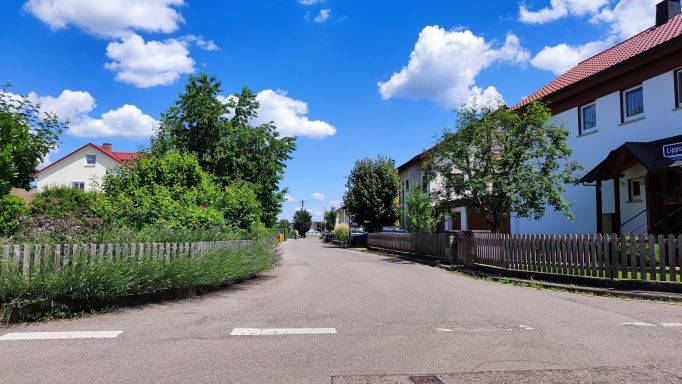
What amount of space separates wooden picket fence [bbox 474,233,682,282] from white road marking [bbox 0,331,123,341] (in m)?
10.9

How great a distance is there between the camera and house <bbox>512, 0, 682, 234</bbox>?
53.7 ft

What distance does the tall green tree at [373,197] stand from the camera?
141 ft

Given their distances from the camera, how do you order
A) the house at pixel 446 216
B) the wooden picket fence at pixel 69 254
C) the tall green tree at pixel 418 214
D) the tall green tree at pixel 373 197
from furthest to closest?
the tall green tree at pixel 373 197 → the tall green tree at pixel 418 214 → the house at pixel 446 216 → the wooden picket fence at pixel 69 254

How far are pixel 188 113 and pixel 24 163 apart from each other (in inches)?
411

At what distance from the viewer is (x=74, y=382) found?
4.79 metres

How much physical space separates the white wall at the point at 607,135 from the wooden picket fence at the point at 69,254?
52.3 ft

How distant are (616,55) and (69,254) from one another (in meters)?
21.6

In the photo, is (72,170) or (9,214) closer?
(9,214)

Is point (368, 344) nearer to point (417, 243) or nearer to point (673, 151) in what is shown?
point (673, 151)

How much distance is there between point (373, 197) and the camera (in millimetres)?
42781

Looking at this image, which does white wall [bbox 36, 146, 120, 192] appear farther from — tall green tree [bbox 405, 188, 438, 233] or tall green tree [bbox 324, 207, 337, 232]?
tall green tree [bbox 324, 207, 337, 232]

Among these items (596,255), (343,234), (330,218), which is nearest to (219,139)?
(596,255)

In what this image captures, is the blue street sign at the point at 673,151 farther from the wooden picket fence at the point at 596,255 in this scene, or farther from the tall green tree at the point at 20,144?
the tall green tree at the point at 20,144

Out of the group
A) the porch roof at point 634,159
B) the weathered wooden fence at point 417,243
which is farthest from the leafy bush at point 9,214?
the porch roof at point 634,159
